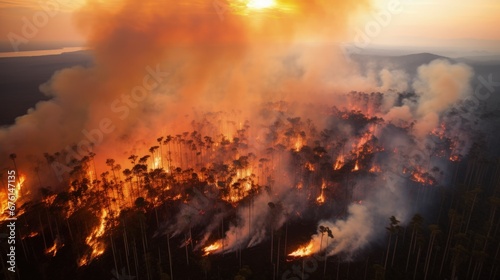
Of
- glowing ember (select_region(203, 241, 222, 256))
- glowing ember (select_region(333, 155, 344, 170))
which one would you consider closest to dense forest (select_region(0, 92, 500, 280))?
glowing ember (select_region(203, 241, 222, 256))

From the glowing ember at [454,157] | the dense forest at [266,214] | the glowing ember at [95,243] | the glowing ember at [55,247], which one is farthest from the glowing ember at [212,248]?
the glowing ember at [454,157]

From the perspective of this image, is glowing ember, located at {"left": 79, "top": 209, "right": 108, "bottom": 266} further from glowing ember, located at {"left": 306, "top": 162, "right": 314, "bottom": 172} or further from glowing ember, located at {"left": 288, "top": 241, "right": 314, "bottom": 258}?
glowing ember, located at {"left": 306, "top": 162, "right": 314, "bottom": 172}

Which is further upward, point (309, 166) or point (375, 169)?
point (309, 166)

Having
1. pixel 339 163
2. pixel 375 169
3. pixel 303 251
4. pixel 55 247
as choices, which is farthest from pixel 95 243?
pixel 375 169

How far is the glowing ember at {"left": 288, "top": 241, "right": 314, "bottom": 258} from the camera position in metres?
55.1

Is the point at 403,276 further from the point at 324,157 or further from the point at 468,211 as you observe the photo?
the point at 324,157

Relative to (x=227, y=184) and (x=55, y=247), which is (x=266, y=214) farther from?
(x=55, y=247)

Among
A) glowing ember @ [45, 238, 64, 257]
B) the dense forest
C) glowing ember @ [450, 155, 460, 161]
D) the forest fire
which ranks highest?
glowing ember @ [450, 155, 460, 161]

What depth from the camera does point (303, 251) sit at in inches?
2195

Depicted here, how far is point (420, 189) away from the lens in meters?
73.1

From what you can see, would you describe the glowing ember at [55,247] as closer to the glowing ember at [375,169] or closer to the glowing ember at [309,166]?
the glowing ember at [309,166]

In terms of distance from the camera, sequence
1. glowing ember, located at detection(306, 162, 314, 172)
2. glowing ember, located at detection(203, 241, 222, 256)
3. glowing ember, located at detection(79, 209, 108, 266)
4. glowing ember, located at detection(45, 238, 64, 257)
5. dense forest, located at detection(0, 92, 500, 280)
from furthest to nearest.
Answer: glowing ember, located at detection(306, 162, 314, 172), glowing ember, located at detection(203, 241, 222, 256), glowing ember, located at detection(45, 238, 64, 257), glowing ember, located at detection(79, 209, 108, 266), dense forest, located at detection(0, 92, 500, 280)

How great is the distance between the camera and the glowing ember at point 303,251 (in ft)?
181

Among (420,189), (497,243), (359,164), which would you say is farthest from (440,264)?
(359,164)
